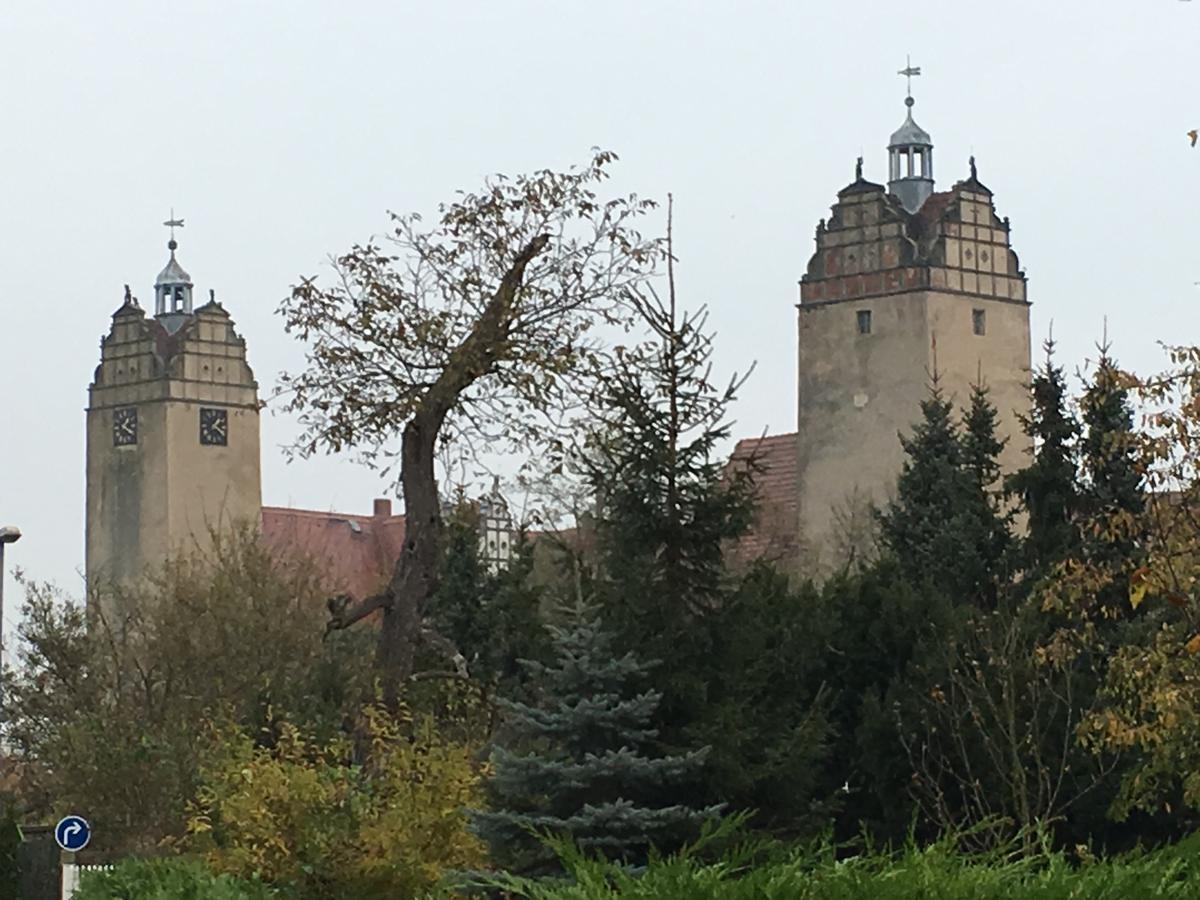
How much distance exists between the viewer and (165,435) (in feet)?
292

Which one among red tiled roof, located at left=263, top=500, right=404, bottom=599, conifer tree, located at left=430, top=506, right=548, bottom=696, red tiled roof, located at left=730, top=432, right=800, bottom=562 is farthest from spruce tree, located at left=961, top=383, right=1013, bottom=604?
red tiled roof, located at left=263, top=500, right=404, bottom=599

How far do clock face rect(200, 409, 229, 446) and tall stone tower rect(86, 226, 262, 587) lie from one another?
0.03m

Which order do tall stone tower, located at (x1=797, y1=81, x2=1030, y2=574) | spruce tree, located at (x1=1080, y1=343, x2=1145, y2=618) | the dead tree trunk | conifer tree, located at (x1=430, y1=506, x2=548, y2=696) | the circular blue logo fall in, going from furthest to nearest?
tall stone tower, located at (x1=797, y1=81, x2=1030, y2=574), conifer tree, located at (x1=430, y1=506, x2=548, y2=696), spruce tree, located at (x1=1080, y1=343, x2=1145, y2=618), the dead tree trunk, the circular blue logo

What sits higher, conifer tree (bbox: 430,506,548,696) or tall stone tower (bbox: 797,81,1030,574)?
tall stone tower (bbox: 797,81,1030,574)

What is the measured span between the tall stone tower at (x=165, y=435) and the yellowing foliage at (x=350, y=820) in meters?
65.7

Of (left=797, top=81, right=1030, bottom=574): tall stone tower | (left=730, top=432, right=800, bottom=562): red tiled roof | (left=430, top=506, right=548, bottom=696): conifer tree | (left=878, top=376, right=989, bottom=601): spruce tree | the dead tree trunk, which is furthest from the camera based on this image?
(left=797, top=81, right=1030, bottom=574): tall stone tower

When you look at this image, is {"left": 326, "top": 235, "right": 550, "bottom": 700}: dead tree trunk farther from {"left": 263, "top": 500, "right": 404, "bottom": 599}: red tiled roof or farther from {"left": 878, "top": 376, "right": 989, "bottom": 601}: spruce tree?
{"left": 263, "top": 500, "right": 404, "bottom": 599}: red tiled roof

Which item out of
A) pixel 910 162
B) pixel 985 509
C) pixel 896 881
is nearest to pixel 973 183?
pixel 910 162

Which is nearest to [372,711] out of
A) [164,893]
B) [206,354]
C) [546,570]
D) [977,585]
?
[164,893]

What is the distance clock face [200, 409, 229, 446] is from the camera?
90.2 meters

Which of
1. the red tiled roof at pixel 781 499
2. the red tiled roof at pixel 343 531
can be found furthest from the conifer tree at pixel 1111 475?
the red tiled roof at pixel 343 531

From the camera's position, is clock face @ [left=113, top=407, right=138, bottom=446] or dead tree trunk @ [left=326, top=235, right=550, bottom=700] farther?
clock face @ [left=113, top=407, right=138, bottom=446]

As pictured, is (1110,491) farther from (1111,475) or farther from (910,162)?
(910,162)

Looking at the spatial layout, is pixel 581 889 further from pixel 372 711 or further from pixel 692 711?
pixel 372 711
